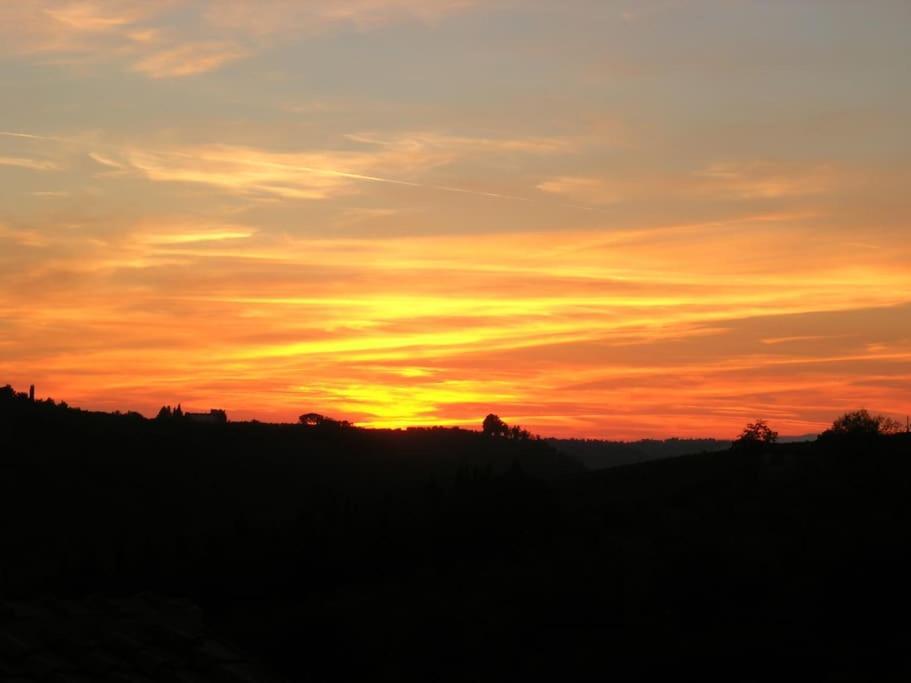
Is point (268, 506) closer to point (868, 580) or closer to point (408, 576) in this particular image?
point (408, 576)

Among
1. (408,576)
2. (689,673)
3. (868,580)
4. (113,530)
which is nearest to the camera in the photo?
(689,673)

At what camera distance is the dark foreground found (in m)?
35.0

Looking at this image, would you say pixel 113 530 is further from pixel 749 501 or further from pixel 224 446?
pixel 749 501

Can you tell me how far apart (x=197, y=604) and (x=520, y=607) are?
11669 millimetres

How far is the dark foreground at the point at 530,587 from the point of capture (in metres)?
35.0

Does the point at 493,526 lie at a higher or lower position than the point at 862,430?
lower

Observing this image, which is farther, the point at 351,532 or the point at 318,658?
the point at 351,532

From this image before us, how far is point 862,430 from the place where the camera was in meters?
66.4

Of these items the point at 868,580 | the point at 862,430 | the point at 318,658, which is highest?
the point at 862,430

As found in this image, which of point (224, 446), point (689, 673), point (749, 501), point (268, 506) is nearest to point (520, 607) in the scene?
point (689, 673)

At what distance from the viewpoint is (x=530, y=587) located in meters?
44.3

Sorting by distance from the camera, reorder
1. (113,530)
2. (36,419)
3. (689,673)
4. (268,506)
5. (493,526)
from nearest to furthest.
Result: (689,673) < (493,526) < (113,530) < (268,506) < (36,419)

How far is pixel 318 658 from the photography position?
124ft

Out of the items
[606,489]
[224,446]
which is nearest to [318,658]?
[606,489]
